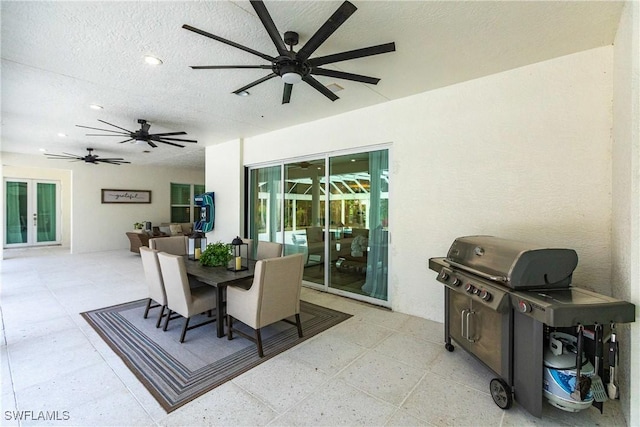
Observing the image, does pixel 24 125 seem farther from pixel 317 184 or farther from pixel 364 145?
pixel 364 145

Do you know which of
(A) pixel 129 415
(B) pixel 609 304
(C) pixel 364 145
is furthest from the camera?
(C) pixel 364 145

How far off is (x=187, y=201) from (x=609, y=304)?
36.2 ft

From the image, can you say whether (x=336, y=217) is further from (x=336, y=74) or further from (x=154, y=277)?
(x=154, y=277)

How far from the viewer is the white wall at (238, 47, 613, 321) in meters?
2.40

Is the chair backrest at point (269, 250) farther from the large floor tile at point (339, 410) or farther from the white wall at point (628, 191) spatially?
the white wall at point (628, 191)

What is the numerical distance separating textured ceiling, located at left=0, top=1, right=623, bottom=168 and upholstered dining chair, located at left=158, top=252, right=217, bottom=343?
193 cm

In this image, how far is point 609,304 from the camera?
157 centimetres

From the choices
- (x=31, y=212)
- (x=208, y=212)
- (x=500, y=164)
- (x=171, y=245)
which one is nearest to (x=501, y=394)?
(x=500, y=164)

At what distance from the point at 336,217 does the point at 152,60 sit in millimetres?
2976

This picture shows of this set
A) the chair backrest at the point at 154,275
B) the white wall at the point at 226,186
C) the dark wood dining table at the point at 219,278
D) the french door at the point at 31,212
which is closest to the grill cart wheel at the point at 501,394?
the dark wood dining table at the point at 219,278

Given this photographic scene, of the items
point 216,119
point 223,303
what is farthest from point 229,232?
point 223,303

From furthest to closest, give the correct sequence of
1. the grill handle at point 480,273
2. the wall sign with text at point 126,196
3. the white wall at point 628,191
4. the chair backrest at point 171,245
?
the wall sign with text at point 126,196
the chair backrest at point 171,245
the grill handle at point 480,273
the white wall at point 628,191

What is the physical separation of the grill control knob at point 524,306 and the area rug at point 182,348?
1.97 meters

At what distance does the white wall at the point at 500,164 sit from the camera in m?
2.40
